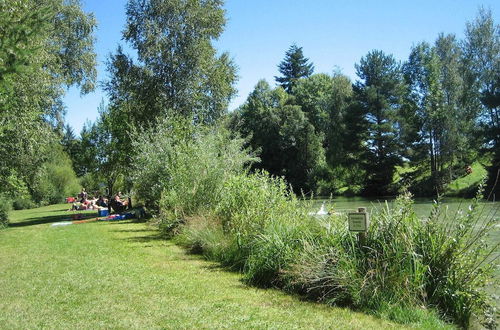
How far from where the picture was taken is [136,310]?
562 centimetres

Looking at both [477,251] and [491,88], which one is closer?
[477,251]

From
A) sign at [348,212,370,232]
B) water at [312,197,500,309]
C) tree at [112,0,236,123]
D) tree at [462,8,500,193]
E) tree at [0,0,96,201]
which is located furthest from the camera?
tree at [462,8,500,193]

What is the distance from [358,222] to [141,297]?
3.24 m

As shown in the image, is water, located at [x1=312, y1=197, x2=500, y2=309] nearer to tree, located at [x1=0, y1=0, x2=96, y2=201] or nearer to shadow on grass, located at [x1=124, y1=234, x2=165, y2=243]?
shadow on grass, located at [x1=124, y1=234, x2=165, y2=243]

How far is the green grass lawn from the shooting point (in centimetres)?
520

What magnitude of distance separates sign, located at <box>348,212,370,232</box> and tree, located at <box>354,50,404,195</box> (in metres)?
36.7

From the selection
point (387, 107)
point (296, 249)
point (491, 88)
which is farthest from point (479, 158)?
point (296, 249)

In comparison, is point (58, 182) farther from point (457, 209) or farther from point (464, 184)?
point (457, 209)

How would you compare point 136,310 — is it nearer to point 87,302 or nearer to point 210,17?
point 87,302

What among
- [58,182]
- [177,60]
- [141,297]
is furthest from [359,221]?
[58,182]

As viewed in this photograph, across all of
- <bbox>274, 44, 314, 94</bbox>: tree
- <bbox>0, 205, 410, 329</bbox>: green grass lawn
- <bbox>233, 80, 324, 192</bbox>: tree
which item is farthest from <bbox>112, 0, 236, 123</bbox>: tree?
<bbox>274, 44, 314, 94</bbox>: tree

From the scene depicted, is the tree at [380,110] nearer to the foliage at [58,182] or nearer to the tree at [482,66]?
the tree at [482,66]

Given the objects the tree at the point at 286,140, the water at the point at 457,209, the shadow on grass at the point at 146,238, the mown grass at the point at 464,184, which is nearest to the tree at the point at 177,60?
the water at the point at 457,209

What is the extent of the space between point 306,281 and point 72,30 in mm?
22987
